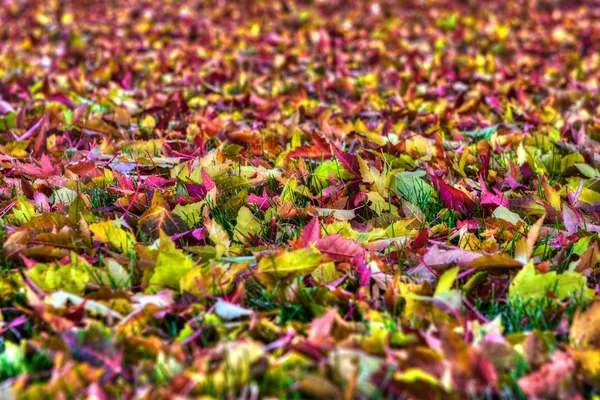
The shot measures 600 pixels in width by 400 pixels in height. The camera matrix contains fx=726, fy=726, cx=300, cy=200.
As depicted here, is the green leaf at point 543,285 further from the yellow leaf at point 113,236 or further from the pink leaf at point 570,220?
the yellow leaf at point 113,236

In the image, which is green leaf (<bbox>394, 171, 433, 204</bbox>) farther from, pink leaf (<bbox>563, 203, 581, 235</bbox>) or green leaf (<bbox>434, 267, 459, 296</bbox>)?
green leaf (<bbox>434, 267, 459, 296</bbox>)

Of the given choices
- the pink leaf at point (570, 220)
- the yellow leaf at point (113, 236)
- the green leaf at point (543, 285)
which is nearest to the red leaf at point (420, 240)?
the green leaf at point (543, 285)

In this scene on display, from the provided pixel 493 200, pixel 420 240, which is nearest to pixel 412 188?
pixel 493 200

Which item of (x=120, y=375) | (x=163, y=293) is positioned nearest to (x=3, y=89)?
(x=163, y=293)

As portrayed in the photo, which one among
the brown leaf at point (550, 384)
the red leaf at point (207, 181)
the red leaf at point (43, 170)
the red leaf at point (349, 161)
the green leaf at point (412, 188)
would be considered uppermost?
the red leaf at point (43, 170)

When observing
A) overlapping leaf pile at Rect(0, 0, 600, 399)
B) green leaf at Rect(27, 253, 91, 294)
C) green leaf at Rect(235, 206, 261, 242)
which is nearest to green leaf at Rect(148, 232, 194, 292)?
overlapping leaf pile at Rect(0, 0, 600, 399)

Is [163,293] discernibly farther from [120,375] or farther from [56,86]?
[56,86]

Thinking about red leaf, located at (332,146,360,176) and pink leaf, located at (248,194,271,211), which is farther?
red leaf, located at (332,146,360,176)

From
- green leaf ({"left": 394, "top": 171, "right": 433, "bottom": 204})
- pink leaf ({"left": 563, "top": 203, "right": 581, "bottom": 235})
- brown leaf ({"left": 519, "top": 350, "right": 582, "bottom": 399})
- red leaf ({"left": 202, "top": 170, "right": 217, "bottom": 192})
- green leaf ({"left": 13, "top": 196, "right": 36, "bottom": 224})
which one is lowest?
pink leaf ({"left": 563, "top": 203, "right": 581, "bottom": 235})
